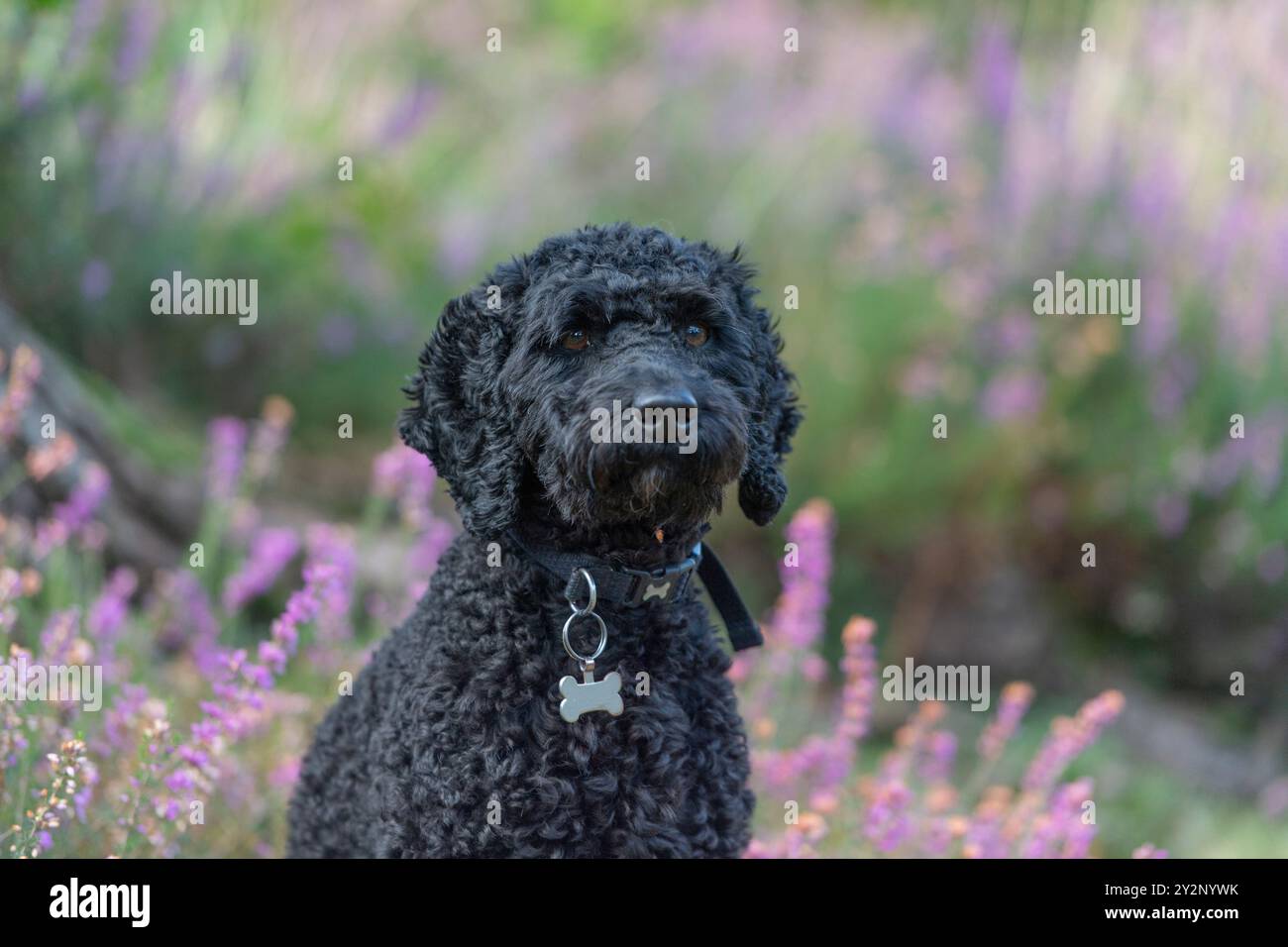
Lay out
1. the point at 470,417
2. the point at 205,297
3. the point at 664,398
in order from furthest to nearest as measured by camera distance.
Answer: the point at 205,297
the point at 470,417
the point at 664,398

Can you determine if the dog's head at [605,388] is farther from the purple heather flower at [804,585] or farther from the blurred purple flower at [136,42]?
the blurred purple flower at [136,42]

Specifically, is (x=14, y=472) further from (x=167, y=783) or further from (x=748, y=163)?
(x=748, y=163)

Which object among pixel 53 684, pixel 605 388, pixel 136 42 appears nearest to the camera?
pixel 605 388

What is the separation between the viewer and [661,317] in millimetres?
2711

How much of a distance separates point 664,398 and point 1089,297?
5.75 metres

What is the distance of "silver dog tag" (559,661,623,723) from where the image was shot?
2.62m

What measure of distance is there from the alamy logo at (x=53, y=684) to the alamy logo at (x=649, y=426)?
150cm

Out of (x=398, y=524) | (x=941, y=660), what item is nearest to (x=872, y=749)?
(x=941, y=660)

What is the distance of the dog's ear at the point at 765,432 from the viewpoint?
2.94 meters

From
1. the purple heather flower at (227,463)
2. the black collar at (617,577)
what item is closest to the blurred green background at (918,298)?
the purple heather flower at (227,463)

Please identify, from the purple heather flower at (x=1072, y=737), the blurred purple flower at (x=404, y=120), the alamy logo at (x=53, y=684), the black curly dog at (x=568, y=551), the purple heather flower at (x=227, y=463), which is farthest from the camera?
the blurred purple flower at (x=404, y=120)

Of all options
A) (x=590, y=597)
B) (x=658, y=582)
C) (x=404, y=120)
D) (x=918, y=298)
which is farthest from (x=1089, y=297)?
(x=590, y=597)

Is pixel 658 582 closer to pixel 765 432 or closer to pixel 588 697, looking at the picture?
pixel 588 697
